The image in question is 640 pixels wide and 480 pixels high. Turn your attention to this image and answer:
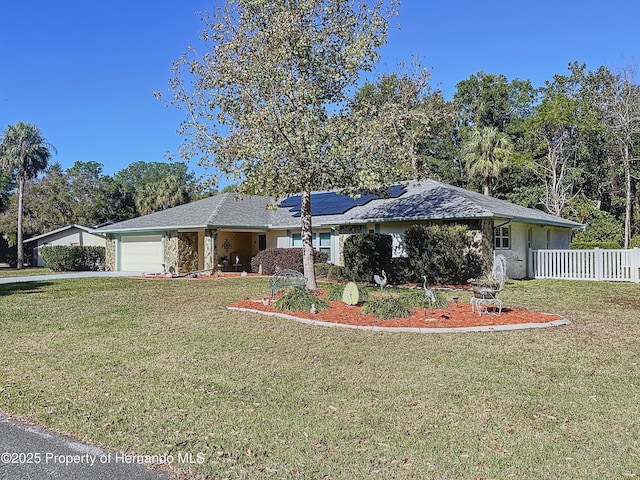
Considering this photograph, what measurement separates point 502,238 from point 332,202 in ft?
29.6

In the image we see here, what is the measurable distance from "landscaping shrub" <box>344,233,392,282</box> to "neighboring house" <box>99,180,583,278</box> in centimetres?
126

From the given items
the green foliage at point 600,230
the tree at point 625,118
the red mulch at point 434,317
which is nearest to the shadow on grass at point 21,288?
the red mulch at point 434,317

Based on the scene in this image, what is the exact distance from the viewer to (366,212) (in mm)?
20141

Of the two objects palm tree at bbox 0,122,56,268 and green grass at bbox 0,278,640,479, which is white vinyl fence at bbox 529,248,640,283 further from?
palm tree at bbox 0,122,56,268

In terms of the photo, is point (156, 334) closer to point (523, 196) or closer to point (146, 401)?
point (146, 401)

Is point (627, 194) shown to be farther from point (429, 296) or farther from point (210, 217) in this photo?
point (429, 296)

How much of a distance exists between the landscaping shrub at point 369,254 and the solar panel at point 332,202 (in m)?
3.13

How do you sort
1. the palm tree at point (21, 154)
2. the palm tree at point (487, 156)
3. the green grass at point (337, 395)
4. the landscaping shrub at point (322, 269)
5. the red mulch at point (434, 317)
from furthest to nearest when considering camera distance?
1. the palm tree at point (21, 154)
2. the palm tree at point (487, 156)
3. the landscaping shrub at point (322, 269)
4. the red mulch at point (434, 317)
5. the green grass at point (337, 395)

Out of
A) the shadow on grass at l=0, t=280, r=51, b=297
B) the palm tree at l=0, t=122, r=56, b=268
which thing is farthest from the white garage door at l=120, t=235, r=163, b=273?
the palm tree at l=0, t=122, r=56, b=268

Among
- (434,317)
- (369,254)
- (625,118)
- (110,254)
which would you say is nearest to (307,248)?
(369,254)

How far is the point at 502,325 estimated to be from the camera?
8.52 m

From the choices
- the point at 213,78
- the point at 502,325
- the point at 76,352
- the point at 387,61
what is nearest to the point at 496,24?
the point at 387,61

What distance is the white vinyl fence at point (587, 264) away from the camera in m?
16.8

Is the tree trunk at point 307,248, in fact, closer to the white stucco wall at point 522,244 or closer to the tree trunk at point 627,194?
the white stucco wall at point 522,244
